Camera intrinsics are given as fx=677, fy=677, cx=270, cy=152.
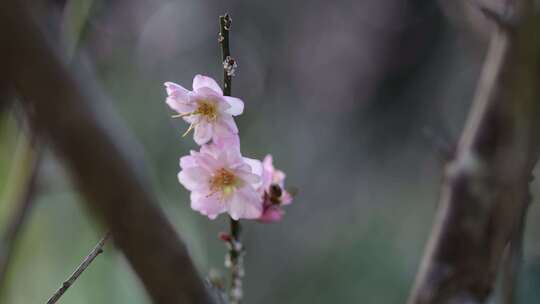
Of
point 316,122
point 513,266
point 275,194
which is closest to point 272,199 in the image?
point 275,194

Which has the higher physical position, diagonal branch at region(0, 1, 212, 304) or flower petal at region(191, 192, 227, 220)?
flower petal at region(191, 192, 227, 220)

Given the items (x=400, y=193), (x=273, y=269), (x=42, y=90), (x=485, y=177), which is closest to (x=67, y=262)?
(x=273, y=269)

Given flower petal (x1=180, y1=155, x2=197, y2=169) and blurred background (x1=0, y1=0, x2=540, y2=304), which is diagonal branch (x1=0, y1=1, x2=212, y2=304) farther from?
blurred background (x1=0, y1=0, x2=540, y2=304)

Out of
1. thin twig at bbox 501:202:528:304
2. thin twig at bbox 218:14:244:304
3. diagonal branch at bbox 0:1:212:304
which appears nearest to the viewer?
diagonal branch at bbox 0:1:212:304

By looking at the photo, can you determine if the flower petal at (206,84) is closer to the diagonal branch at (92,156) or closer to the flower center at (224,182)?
the flower center at (224,182)

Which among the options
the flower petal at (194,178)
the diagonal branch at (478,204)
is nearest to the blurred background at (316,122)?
the flower petal at (194,178)

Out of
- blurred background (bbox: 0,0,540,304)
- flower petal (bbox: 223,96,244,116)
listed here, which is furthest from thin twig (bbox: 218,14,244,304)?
blurred background (bbox: 0,0,540,304)

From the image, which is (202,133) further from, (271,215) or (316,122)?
(316,122)
